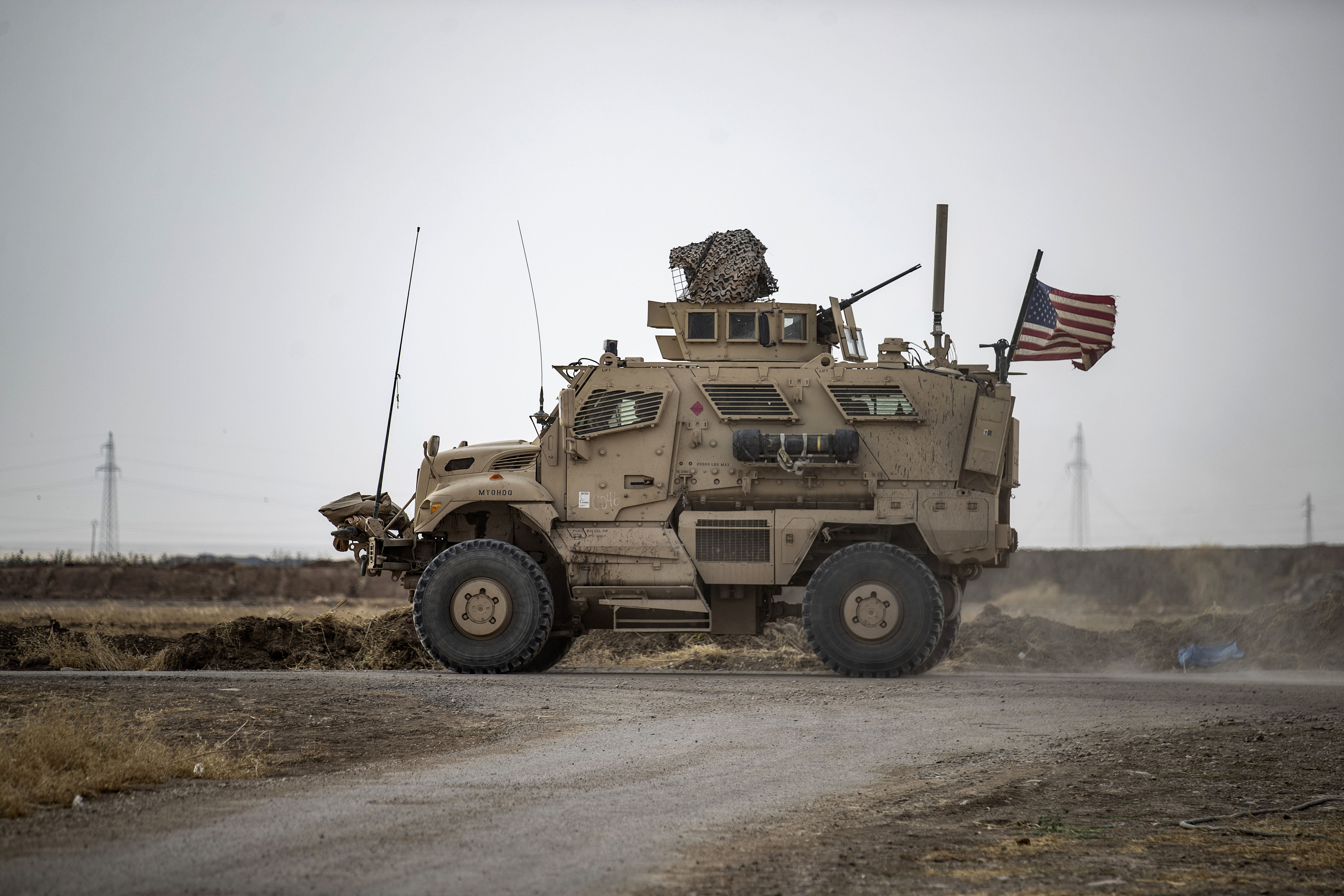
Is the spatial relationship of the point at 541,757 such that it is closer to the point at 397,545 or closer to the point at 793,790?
the point at 793,790

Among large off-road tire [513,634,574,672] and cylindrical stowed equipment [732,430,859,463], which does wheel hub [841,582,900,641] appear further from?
large off-road tire [513,634,574,672]

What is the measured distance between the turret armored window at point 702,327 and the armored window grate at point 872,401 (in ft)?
5.44

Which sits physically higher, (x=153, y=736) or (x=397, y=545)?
(x=397, y=545)

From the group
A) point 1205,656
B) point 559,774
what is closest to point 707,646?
point 1205,656

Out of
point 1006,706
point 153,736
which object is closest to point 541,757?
point 153,736

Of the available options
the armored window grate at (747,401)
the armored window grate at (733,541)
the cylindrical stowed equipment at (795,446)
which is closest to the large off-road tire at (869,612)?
the armored window grate at (733,541)

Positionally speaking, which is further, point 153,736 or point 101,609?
point 101,609

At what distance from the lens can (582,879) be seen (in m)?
5.61

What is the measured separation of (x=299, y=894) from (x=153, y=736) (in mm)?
4968

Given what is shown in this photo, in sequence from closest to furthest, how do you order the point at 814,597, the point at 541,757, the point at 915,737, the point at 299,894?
1. the point at 299,894
2. the point at 541,757
3. the point at 915,737
4. the point at 814,597

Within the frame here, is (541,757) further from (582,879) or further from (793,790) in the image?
(582,879)

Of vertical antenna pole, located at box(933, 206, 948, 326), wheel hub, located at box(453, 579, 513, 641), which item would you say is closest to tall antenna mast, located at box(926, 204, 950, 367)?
vertical antenna pole, located at box(933, 206, 948, 326)

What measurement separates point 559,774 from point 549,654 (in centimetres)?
784

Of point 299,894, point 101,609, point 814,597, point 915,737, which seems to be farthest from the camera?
point 101,609
